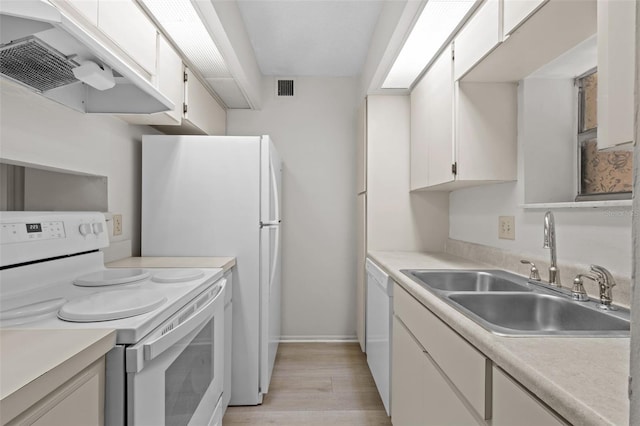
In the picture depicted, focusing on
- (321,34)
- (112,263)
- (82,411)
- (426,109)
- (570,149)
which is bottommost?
A: (82,411)

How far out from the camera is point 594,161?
1.45 meters

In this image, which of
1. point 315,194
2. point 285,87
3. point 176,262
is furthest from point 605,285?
point 285,87

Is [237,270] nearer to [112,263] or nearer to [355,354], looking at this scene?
[112,263]

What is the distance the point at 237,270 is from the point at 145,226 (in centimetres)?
63

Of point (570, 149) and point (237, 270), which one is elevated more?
point (570, 149)

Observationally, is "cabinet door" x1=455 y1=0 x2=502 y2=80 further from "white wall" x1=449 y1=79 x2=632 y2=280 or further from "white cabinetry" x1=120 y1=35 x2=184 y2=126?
"white cabinetry" x1=120 y1=35 x2=184 y2=126

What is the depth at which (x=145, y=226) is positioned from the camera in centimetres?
212

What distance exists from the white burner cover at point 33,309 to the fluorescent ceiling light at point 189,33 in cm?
135

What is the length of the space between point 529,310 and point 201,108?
2318 millimetres

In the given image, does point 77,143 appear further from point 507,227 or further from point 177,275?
point 507,227

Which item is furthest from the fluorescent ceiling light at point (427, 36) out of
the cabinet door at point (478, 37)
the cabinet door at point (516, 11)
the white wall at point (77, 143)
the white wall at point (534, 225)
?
the white wall at point (77, 143)

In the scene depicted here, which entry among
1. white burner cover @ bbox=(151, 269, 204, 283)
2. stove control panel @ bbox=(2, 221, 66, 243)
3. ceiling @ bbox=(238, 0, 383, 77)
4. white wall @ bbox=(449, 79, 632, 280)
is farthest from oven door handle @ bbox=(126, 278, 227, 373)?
ceiling @ bbox=(238, 0, 383, 77)

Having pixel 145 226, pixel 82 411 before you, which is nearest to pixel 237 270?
pixel 145 226

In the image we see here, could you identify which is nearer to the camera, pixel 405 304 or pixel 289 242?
pixel 405 304
